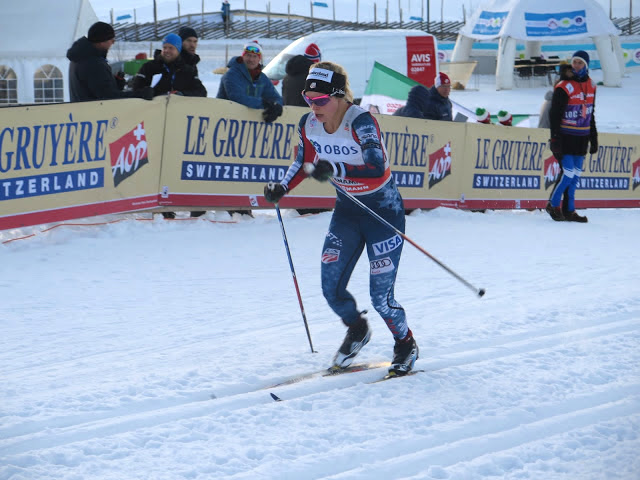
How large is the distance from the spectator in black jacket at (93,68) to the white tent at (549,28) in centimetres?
2792

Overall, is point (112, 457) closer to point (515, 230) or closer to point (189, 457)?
point (189, 457)

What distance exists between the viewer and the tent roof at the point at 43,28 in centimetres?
1689

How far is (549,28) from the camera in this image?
34250 millimetres

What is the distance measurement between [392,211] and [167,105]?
4472 millimetres

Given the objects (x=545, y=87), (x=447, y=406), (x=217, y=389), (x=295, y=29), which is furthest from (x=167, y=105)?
(x=295, y=29)

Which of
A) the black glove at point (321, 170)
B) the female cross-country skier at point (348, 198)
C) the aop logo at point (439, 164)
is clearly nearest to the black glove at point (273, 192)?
the female cross-country skier at point (348, 198)

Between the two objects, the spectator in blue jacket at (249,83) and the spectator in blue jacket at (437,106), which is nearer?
the spectator in blue jacket at (249,83)

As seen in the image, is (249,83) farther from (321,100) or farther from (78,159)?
(321,100)

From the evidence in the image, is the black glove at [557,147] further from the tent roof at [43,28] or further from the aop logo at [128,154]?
the tent roof at [43,28]

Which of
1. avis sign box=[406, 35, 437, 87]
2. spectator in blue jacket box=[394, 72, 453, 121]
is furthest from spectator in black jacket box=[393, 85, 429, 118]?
avis sign box=[406, 35, 437, 87]

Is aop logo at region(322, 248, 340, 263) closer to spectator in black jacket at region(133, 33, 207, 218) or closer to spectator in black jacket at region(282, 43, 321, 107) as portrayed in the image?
spectator in black jacket at region(133, 33, 207, 218)

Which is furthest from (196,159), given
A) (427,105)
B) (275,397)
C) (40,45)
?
(40,45)

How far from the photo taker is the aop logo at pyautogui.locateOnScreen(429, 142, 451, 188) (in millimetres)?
10953

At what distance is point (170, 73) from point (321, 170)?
5.07 metres
